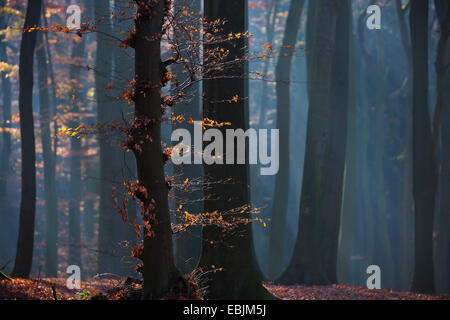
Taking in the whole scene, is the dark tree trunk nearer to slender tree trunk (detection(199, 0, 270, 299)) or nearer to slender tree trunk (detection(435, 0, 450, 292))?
slender tree trunk (detection(435, 0, 450, 292))

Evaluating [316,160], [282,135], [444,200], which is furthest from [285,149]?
[444,200]

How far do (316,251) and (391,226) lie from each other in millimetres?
20654

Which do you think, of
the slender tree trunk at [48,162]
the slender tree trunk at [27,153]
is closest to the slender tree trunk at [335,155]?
the slender tree trunk at [27,153]

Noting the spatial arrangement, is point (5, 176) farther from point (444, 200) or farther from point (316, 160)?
point (444, 200)

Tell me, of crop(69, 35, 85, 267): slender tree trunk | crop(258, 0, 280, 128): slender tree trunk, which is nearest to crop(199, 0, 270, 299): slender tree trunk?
crop(69, 35, 85, 267): slender tree trunk

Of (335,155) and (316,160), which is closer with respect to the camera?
(316,160)

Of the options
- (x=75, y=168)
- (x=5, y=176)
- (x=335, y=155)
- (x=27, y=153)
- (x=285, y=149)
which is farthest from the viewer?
(x=75, y=168)

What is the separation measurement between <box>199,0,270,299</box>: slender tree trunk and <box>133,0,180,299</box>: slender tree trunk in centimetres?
192

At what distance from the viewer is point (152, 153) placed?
22.8 ft

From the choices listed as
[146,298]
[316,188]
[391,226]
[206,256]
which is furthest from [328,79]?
[391,226]

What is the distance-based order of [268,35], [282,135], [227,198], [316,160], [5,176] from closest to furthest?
[227,198]
[316,160]
[282,135]
[5,176]
[268,35]

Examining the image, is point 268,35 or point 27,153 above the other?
point 268,35

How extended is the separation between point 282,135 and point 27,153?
32.4 feet

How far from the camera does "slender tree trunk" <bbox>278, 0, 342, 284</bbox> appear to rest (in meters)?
14.1
